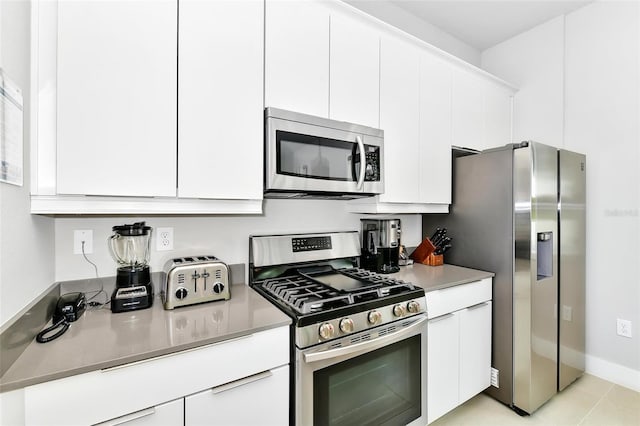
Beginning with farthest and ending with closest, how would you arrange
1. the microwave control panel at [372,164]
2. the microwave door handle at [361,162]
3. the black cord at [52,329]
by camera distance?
1. the microwave control panel at [372,164]
2. the microwave door handle at [361,162]
3. the black cord at [52,329]

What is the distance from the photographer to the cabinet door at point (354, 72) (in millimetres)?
1755

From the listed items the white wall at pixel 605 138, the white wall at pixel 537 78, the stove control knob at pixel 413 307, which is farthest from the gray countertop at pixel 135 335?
the white wall at pixel 537 78

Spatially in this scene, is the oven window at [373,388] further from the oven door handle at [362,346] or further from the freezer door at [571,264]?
the freezer door at [571,264]

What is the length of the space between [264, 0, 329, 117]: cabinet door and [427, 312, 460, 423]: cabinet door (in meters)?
1.41

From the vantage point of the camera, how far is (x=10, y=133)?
937mm

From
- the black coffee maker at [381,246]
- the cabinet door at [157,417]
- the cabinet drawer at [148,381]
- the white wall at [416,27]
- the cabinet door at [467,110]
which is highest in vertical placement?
the white wall at [416,27]

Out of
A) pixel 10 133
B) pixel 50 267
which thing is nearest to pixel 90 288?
pixel 50 267

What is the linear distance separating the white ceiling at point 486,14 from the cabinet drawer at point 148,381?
272 cm

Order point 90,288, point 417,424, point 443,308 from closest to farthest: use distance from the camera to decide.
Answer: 1. point 90,288
2. point 417,424
3. point 443,308

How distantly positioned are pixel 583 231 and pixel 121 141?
3076 millimetres

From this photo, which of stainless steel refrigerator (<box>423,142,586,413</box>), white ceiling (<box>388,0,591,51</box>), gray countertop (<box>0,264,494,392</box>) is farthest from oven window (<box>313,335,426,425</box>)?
white ceiling (<box>388,0,591,51</box>)

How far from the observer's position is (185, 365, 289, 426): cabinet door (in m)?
1.09

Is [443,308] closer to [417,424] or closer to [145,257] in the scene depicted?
[417,424]

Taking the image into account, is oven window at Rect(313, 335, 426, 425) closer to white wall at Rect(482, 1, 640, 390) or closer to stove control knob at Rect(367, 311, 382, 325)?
stove control knob at Rect(367, 311, 382, 325)
